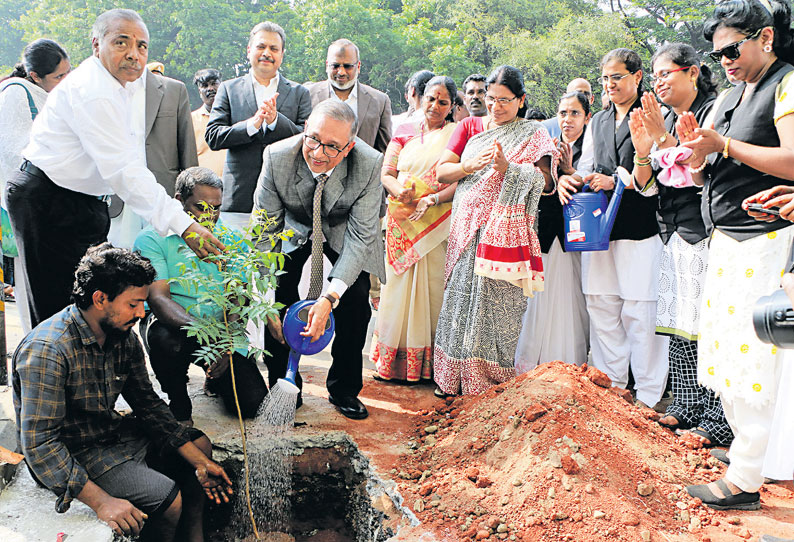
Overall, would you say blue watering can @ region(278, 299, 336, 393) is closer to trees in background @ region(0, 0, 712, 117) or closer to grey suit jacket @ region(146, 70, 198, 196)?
grey suit jacket @ region(146, 70, 198, 196)

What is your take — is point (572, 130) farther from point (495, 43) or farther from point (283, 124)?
point (495, 43)

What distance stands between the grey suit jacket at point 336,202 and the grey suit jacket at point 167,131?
3.18 feet

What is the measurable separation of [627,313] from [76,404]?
322cm

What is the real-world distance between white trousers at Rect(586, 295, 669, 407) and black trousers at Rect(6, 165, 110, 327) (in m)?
3.13

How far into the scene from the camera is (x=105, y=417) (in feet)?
8.57

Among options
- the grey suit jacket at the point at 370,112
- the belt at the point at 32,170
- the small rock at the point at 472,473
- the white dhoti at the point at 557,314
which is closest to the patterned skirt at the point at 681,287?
the white dhoti at the point at 557,314

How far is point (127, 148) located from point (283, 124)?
1.41 metres

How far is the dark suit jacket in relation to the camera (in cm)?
417

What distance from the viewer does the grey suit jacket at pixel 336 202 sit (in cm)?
351

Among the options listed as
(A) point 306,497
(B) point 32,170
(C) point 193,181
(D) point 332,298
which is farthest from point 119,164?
(A) point 306,497

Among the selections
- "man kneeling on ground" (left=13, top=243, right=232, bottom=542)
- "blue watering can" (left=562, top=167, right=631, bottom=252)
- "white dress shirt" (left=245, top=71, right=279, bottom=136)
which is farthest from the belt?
"blue watering can" (left=562, top=167, right=631, bottom=252)

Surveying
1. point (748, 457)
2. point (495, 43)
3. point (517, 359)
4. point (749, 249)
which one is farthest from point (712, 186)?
point (495, 43)

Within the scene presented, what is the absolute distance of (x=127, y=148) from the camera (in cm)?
299

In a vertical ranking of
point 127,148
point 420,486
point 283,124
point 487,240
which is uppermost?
point 283,124
